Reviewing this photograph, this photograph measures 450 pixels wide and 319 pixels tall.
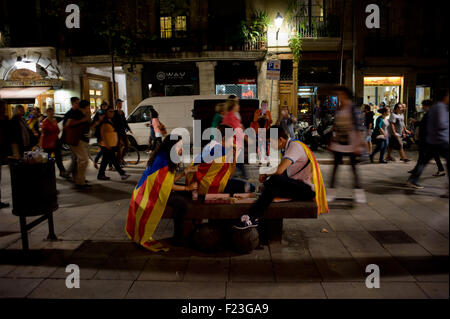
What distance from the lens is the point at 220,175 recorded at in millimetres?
4734

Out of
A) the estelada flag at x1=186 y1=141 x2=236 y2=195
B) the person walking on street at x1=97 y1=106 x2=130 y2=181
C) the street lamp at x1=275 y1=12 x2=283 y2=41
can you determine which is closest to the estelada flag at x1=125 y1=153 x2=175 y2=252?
the estelada flag at x1=186 y1=141 x2=236 y2=195

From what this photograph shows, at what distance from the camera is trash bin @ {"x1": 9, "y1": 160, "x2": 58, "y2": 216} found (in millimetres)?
4430

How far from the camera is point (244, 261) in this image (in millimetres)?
4180

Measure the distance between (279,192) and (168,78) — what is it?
1685 centimetres

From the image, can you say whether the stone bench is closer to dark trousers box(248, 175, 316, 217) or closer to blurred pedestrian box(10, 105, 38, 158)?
dark trousers box(248, 175, 316, 217)

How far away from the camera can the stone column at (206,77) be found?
19.8 meters

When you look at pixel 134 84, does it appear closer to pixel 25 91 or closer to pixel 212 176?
pixel 25 91

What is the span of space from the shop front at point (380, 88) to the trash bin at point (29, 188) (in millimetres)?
17731

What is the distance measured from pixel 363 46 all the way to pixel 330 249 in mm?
16742

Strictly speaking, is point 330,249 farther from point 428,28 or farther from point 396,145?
point 396,145

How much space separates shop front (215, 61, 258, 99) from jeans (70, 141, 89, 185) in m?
12.8

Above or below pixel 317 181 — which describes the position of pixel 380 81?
above

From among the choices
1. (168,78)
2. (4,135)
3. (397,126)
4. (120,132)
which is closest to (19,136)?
(4,135)

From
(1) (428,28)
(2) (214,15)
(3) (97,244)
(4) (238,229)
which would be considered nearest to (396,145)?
(4) (238,229)
